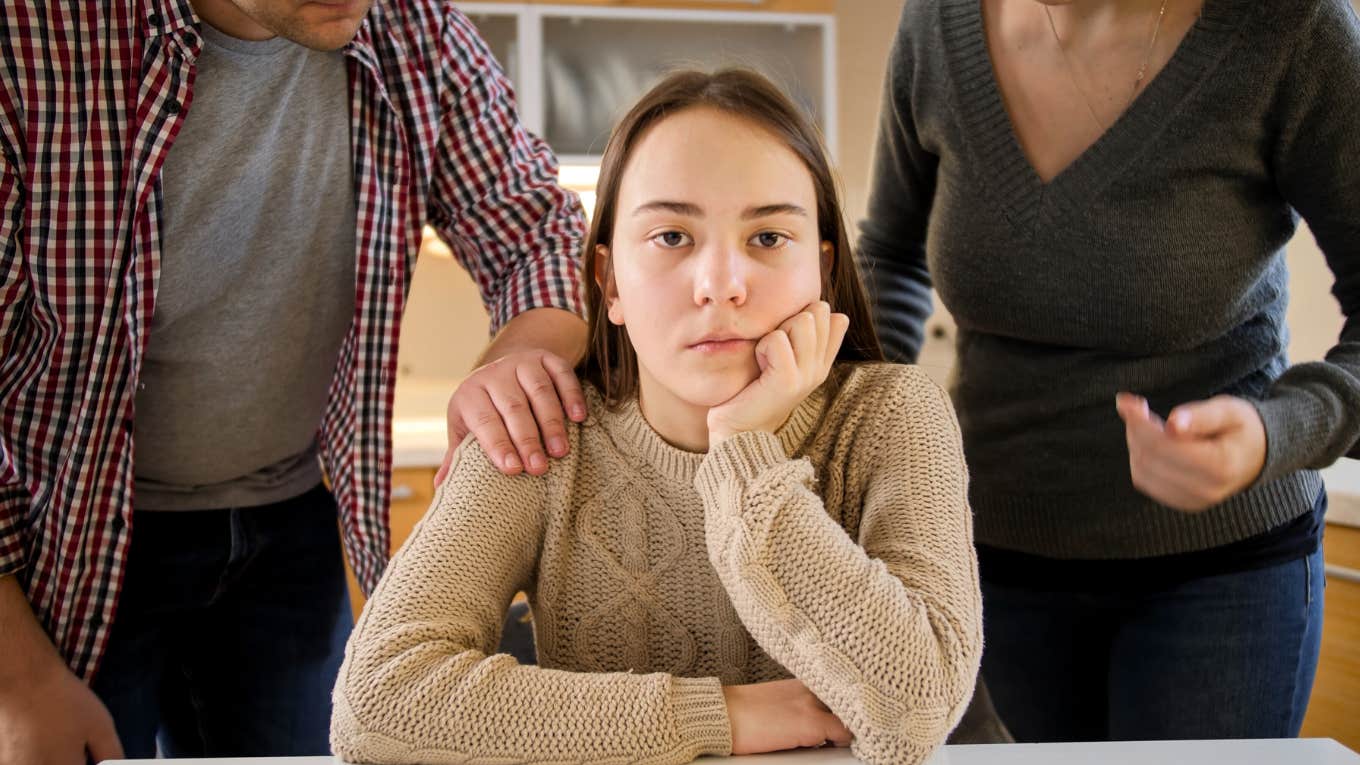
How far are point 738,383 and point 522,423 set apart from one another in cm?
22

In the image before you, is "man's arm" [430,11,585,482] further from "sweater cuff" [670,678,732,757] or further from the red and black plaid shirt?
"sweater cuff" [670,678,732,757]

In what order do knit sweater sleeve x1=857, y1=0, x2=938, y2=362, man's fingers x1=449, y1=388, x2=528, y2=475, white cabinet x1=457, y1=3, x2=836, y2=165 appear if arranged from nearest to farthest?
man's fingers x1=449, y1=388, x2=528, y2=475 < knit sweater sleeve x1=857, y1=0, x2=938, y2=362 < white cabinet x1=457, y1=3, x2=836, y2=165

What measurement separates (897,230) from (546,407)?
A: 0.55 meters

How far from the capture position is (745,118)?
0.99 meters

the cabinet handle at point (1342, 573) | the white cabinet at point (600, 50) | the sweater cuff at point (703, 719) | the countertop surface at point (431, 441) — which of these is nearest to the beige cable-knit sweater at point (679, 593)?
the sweater cuff at point (703, 719)

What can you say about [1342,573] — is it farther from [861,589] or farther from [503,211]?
[503,211]

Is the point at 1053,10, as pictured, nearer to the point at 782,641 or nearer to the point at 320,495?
the point at 782,641

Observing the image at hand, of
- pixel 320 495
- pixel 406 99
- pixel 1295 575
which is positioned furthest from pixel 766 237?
pixel 320 495

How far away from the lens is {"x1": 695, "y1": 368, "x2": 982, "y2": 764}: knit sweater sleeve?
2.66 ft

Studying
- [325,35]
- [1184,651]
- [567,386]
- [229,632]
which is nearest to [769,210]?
[567,386]

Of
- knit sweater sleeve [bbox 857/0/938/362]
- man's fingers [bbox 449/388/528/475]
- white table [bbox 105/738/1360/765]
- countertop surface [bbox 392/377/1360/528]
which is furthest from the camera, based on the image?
countertop surface [bbox 392/377/1360/528]

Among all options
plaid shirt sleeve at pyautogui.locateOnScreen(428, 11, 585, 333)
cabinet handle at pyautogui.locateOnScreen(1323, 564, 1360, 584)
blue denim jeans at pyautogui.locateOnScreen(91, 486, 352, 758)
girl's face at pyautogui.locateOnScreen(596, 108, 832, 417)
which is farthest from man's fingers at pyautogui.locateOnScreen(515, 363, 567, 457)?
cabinet handle at pyautogui.locateOnScreen(1323, 564, 1360, 584)

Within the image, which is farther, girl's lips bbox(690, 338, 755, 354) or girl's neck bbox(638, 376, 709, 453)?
girl's neck bbox(638, 376, 709, 453)

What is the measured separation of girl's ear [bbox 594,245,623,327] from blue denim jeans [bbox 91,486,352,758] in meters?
0.54
